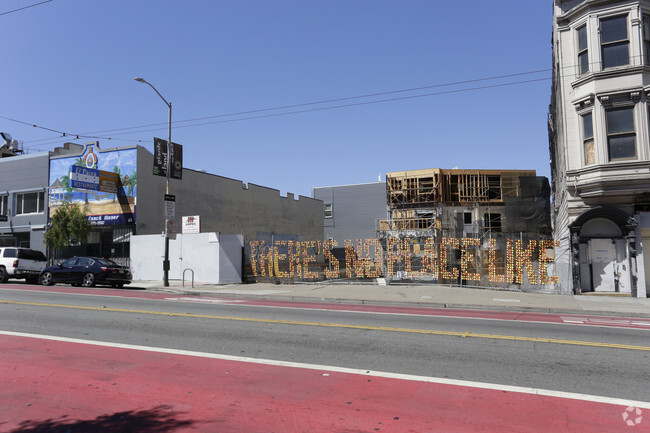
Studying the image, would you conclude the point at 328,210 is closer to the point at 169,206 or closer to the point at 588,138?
the point at 169,206

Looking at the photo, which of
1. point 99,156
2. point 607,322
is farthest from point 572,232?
point 99,156

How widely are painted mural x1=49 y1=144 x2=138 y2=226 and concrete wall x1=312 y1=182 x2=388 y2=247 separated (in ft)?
82.3

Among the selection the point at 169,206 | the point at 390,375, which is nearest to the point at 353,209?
the point at 169,206

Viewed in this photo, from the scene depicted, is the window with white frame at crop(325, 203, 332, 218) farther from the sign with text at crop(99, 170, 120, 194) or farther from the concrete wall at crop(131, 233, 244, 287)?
the concrete wall at crop(131, 233, 244, 287)

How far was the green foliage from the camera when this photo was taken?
27.9 metres

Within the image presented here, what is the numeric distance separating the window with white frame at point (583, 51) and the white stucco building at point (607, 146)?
39 millimetres

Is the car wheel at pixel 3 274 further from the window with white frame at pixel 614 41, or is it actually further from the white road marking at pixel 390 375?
the window with white frame at pixel 614 41

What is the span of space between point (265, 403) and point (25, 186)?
33.9m

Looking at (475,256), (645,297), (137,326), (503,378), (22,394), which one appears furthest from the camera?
(475,256)

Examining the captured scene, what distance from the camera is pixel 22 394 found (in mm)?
5711

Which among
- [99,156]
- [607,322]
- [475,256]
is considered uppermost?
[99,156]

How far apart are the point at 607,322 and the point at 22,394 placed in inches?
496

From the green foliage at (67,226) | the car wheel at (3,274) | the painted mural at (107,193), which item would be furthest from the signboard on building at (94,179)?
the car wheel at (3,274)

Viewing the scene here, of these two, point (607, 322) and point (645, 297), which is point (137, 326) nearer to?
point (607, 322)
